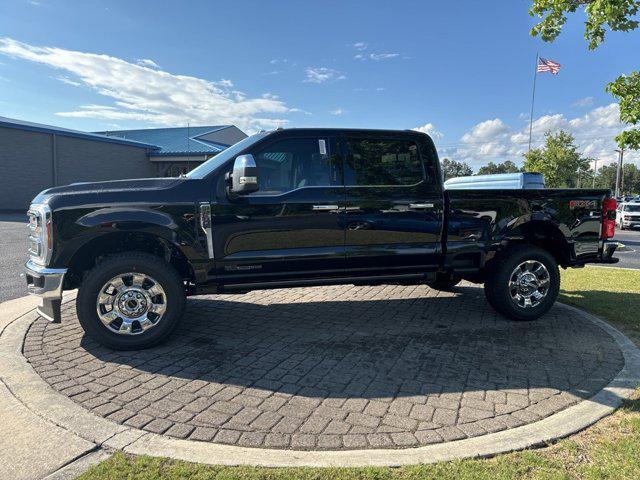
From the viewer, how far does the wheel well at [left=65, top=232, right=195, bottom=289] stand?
430 cm

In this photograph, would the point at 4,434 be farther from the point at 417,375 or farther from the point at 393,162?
the point at 393,162

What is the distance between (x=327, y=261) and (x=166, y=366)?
72.0 inches

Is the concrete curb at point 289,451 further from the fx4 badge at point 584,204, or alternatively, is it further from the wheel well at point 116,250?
the fx4 badge at point 584,204

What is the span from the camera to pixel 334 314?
5484 millimetres

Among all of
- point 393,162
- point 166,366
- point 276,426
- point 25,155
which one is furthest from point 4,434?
point 25,155

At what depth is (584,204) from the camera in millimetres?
5289

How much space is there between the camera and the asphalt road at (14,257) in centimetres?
680

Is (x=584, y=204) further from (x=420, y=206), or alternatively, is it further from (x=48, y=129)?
(x=48, y=129)

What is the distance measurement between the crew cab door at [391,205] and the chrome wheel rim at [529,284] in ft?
3.29

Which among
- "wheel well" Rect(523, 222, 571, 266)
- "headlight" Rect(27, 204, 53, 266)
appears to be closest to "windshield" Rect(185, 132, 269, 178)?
"headlight" Rect(27, 204, 53, 266)


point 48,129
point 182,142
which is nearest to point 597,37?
point 48,129

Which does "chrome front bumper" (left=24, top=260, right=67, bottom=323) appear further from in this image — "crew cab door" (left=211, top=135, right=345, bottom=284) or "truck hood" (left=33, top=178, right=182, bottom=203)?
"crew cab door" (left=211, top=135, right=345, bottom=284)

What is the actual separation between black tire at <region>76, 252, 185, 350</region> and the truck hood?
2.04 feet

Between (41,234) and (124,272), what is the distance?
2.70ft
